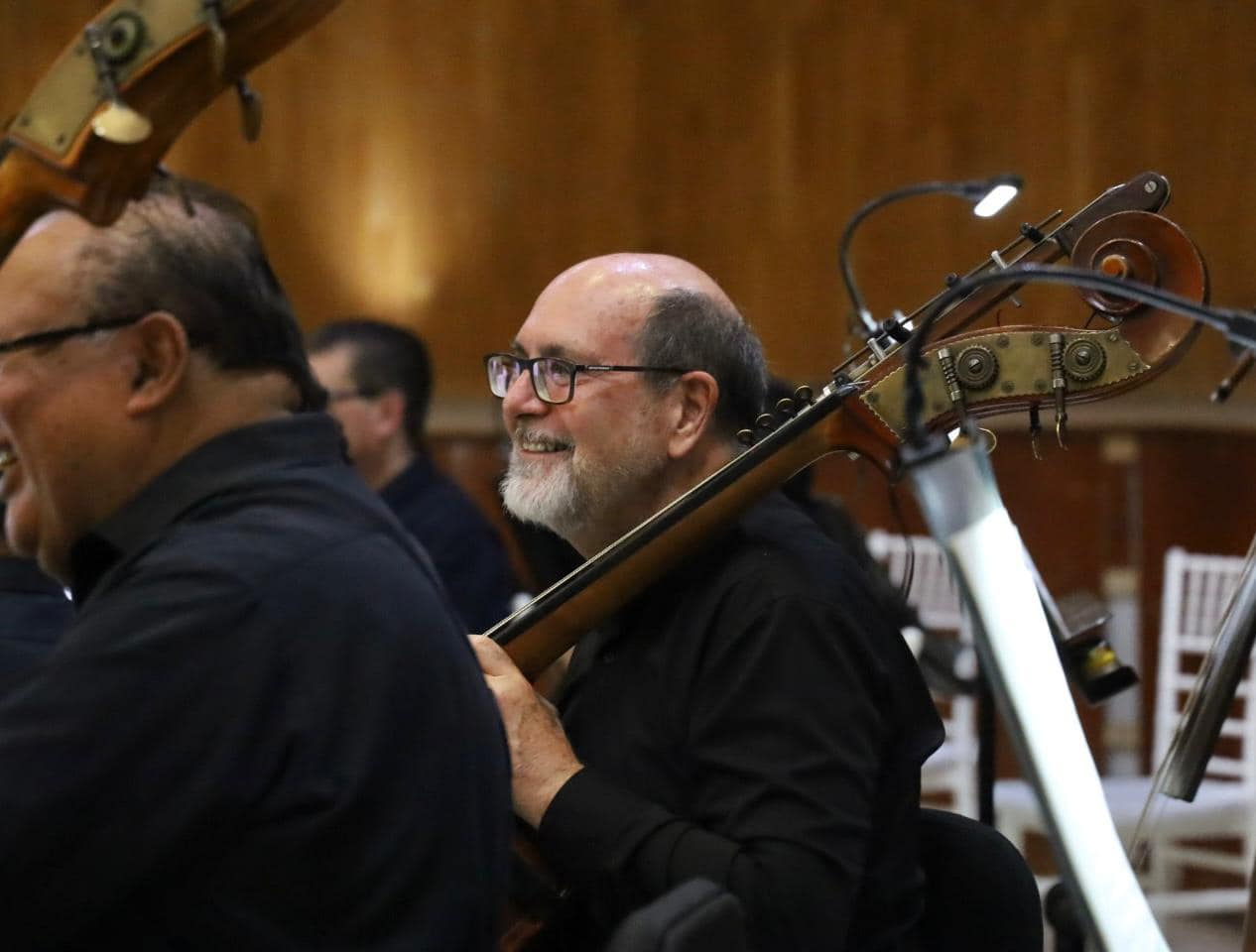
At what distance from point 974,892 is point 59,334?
44.2 inches

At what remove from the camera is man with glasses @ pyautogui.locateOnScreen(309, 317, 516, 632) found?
3838 millimetres

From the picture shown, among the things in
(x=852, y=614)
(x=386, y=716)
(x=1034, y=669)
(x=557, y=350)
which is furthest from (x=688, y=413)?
(x=1034, y=669)

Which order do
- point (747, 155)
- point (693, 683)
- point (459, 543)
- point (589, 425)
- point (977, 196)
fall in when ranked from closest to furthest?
1. point (693, 683)
2. point (589, 425)
3. point (977, 196)
4. point (459, 543)
5. point (747, 155)

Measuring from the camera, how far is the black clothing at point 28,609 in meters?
1.91

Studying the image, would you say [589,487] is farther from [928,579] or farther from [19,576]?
[928,579]

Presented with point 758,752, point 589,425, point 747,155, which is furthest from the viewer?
point 747,155

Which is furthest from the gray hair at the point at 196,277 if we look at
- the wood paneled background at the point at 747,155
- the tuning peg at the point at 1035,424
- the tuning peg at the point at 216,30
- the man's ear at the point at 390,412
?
the wood paneled background at the point at 747,155

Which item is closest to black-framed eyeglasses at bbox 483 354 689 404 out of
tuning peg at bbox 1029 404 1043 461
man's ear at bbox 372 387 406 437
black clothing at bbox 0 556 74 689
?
tuning peg at bbox 1029 404 1043 461

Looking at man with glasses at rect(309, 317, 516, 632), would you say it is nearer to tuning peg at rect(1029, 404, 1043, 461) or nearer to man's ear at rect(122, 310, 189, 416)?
tuning peg at rect(1029, 404, 1043, 461)

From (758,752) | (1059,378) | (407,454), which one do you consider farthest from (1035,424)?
(407,454)

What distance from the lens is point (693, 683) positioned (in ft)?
5.89

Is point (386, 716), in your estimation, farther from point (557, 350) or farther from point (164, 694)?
point (557, 350)

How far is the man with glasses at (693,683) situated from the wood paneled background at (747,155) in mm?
3051

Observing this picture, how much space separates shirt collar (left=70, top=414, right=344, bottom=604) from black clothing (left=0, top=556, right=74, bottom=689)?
1.81 feet
